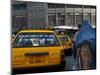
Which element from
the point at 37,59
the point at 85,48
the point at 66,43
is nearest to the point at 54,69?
the point at 37,59

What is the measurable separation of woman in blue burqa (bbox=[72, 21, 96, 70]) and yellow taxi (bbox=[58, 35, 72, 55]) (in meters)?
0.10

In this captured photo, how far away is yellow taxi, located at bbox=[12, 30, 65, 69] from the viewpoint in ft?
14.3

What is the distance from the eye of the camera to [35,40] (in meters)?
4.49

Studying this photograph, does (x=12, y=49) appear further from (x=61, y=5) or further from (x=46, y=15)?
(x=61, y=5)

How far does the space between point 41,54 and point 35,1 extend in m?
0.76

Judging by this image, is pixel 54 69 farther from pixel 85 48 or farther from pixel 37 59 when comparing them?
pixel 85 48

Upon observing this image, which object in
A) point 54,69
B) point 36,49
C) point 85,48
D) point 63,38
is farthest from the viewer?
point 85,48

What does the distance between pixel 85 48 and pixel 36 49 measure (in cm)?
91

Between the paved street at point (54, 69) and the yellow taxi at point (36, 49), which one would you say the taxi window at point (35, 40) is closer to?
the yellow taxi at point (36, 49)

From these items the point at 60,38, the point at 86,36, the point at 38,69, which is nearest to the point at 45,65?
the point at 38,69

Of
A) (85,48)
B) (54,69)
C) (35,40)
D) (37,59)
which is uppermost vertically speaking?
(35,40)

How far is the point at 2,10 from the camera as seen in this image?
166 inches

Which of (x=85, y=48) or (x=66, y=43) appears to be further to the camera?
(x=85, y=48)

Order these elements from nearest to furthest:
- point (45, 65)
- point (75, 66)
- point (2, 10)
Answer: point (2, 10) → point (45, 65) → point (75, 66)
